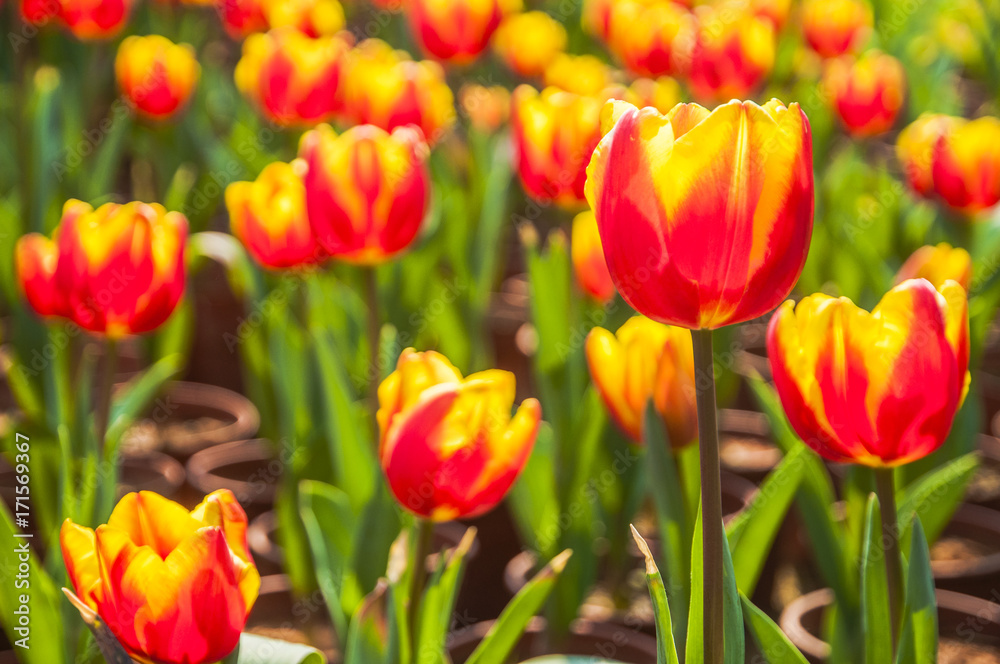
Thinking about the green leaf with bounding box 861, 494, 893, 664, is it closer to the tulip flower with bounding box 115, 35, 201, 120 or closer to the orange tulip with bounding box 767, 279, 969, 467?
the orange tulip with bounding box 767, 279, 969, 467

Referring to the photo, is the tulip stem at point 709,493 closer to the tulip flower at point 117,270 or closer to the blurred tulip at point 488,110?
the tulip flower at point 117,270

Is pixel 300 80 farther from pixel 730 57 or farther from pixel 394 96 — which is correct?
pixel 730 57

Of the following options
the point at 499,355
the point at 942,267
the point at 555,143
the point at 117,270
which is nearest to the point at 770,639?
the point at 942,267

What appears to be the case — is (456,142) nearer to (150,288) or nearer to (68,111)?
(68,111)

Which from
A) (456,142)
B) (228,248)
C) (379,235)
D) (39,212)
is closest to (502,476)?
(379,235)

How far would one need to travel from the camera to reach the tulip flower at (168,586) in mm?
636

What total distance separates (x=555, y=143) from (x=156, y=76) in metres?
0.98

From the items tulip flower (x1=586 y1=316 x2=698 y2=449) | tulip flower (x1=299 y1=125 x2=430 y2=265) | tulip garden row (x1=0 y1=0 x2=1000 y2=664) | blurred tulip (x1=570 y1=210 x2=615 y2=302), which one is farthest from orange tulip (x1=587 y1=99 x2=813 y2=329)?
blurred tulip (x1=570 y1=210 x2=615 y2=302)

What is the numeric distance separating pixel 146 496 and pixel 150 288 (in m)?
0.46

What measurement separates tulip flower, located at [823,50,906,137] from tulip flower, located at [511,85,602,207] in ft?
2.59

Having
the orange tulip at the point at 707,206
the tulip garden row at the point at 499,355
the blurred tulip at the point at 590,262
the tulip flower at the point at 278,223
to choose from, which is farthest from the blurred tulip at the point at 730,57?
the orange tulip at the point at 707,206

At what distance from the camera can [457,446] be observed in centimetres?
78

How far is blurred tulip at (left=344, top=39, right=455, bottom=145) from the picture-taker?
1705 millimetres

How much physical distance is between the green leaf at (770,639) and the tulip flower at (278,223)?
71 centimetres
